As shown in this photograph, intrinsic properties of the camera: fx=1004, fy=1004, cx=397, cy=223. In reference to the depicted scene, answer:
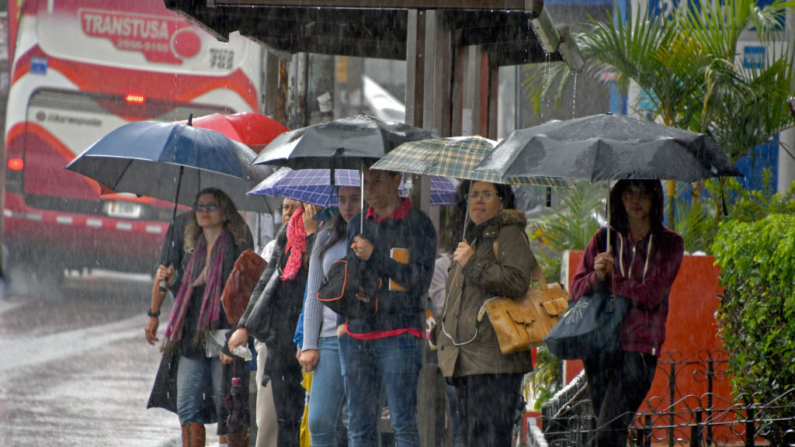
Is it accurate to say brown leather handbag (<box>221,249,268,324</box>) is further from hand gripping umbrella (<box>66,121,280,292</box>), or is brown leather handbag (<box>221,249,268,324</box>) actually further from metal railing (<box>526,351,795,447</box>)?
metal railing (<box>526,351,795,447</box>)

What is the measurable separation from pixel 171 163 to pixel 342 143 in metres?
1.57

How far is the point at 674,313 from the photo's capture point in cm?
784

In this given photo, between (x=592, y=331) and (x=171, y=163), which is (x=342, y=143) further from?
(x=592, y=331)

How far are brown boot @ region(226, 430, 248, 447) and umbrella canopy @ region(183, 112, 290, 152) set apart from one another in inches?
104

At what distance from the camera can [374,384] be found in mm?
Answer: 5488

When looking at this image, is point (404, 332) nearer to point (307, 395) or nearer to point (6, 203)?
point (307, 395)

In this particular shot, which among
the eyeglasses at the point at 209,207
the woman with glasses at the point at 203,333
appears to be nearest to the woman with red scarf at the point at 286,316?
the woman with glasses at the point at 203,333

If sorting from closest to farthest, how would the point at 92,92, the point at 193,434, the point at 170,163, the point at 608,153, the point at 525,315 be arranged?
the point at 608,153, the point at 525,315, the point at 193,434, the point at 170,163, the point at 92,92

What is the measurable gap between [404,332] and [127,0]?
10691 mm

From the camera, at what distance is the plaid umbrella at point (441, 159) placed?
212 inches

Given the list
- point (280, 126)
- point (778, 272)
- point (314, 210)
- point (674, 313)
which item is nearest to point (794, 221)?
point (778, 272)

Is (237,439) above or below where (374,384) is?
below

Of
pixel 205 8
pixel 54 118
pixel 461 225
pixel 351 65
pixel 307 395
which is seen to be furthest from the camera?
pixel 351 65

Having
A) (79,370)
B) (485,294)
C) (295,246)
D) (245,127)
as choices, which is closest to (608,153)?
(485,294)
